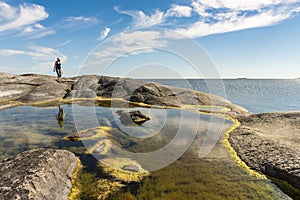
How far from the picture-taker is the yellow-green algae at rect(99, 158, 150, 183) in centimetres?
1196

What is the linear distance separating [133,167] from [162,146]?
4469 millimetres

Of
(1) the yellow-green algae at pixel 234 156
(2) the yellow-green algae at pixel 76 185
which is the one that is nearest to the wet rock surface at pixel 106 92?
(1) the yellow-green algae at pixel 234 156

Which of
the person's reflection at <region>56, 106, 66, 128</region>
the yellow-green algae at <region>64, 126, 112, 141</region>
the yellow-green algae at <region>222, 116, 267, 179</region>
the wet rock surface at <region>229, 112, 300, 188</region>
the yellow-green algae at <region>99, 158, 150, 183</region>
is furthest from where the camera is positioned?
the person's reflection at <region>56, 106, 66, 128</region>

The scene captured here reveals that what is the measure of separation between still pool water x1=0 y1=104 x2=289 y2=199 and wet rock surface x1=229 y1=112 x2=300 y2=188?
1124 mm

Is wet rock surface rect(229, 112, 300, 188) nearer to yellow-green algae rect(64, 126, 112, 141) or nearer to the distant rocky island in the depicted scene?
the distant rocky island

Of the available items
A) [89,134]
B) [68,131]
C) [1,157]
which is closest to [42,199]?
[1,157]

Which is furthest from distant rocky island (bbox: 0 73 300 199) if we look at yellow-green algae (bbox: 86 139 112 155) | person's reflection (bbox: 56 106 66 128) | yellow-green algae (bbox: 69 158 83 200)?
person's reflection (bbox: 56 106 66 128)

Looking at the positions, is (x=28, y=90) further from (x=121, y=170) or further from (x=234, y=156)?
(x=234, y=156)

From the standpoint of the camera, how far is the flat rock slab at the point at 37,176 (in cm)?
837

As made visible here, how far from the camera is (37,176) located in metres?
9.29

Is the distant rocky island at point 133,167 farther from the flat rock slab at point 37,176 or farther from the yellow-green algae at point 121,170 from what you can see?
the yellow-green algae at point 121,170

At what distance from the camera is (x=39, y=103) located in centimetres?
3516

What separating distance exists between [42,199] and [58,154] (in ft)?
→ 11.2

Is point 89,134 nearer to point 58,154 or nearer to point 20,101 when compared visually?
point 58,154
